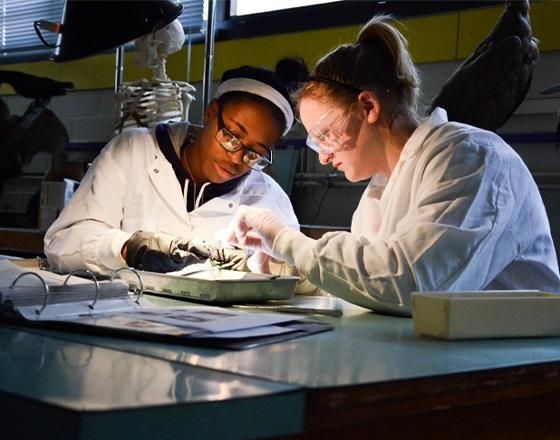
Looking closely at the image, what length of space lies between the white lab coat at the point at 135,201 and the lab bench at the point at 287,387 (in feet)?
4.45

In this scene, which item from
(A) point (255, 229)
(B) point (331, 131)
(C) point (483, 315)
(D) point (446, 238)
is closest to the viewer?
(C) point (483, 315)

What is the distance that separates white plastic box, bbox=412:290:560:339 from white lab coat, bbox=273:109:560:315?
0.24 m

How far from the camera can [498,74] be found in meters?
2.73

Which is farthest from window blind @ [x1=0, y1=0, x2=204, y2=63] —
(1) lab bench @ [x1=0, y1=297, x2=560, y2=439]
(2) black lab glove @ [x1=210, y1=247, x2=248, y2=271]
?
(1) lab bench @ [x1=0, y1=297, x2=560, y2=439]

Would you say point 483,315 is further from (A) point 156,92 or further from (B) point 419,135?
(A) point 156,92

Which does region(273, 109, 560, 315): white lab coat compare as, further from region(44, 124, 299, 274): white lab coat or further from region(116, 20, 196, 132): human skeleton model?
region(116, 20, 196, 132): human skeleton model

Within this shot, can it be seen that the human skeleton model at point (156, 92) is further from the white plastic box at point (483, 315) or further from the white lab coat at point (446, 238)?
the white plastic box at point (483, 315)

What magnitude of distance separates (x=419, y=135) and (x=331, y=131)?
0.72 ft

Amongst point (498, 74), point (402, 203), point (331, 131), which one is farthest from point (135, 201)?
point (498, 74)

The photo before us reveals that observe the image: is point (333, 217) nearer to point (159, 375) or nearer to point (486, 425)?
point (486, 425)

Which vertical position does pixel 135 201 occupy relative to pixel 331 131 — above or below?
below

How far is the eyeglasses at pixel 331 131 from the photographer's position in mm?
1987

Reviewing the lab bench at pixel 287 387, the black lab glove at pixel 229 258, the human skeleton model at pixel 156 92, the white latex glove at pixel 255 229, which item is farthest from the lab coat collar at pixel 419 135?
the human skeleton model at pixel 156 92

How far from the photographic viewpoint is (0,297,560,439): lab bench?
0.68 meters
